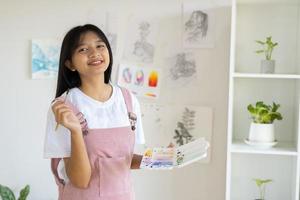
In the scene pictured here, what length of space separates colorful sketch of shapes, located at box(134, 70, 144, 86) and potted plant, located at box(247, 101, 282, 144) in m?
0.55

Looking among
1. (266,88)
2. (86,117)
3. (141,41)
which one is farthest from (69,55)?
(266,88)

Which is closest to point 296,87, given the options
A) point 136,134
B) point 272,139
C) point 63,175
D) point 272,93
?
point 272,93

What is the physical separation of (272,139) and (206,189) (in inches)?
17.8

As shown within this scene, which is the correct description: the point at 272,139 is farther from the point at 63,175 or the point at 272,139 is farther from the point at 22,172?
the point at 22,172

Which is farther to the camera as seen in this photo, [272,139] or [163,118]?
[163,118]

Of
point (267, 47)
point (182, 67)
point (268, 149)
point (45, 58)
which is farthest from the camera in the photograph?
point (45, 58)

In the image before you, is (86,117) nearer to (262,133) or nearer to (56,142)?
(56,142)

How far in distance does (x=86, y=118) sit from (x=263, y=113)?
0.87 meters

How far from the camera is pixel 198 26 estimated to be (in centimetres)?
219

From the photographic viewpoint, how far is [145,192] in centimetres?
234

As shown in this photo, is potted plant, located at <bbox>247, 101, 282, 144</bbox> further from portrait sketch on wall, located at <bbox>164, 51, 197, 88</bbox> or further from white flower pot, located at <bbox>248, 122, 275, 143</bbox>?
portrait sketch on wall, located at <bbox>164, 51, 197, 88</bbox>

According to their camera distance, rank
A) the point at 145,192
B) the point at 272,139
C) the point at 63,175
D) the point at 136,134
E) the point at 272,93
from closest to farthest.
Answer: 1. the point at 63,175
2. the point at 136,134
3. the point at 272,139
4. the point at 272,93
5. the point at 145,192

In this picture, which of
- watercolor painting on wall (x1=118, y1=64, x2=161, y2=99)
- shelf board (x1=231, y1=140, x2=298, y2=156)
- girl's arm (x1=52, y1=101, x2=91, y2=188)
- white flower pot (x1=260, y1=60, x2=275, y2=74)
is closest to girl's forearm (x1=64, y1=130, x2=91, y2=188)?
girl's arm (x1=52, y1=101, x2=91, y2=188)

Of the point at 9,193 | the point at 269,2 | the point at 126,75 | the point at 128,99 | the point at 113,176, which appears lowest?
the point at 9,193
